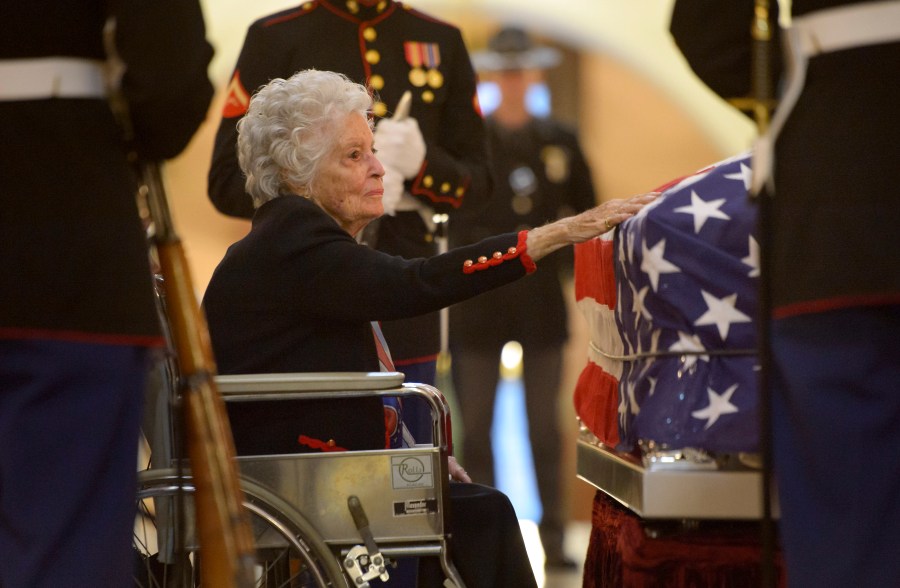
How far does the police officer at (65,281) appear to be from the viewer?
165cm

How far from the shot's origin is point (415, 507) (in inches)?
91.0

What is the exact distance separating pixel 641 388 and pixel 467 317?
2.36 m

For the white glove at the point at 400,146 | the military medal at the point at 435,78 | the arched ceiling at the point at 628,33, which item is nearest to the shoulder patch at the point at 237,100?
the white glove at the point at 400,146

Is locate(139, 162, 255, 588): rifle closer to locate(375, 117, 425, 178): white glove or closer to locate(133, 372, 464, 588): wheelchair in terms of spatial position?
locate(133, 372, 464, 588): wheelchair

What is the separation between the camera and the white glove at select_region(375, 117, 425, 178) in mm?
3078

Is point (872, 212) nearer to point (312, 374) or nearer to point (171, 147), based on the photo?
point (171, 147)

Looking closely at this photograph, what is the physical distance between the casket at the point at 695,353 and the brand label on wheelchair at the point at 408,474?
1.06 ft

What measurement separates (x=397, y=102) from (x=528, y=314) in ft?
4.94

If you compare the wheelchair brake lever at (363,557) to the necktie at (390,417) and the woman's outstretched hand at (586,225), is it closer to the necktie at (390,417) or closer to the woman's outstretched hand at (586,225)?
the necktie at (390,417)

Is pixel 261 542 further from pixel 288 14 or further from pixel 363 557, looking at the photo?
pixel 288 14

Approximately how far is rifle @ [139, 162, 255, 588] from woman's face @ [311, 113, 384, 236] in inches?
33.3

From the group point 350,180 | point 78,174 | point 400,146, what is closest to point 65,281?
point 78,174

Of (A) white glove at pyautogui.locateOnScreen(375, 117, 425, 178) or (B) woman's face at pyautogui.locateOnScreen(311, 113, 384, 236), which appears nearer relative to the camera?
(B) woman's face at pyautogui.locateOnScreen(311, 113, 384, 236)

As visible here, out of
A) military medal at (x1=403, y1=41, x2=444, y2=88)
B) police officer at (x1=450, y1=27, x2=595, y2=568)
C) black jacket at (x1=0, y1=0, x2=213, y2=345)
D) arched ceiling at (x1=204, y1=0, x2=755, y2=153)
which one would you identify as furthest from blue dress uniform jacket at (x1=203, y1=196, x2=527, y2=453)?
arched ceiling at (x1=204, y1=0, x2=755, y2=153)
